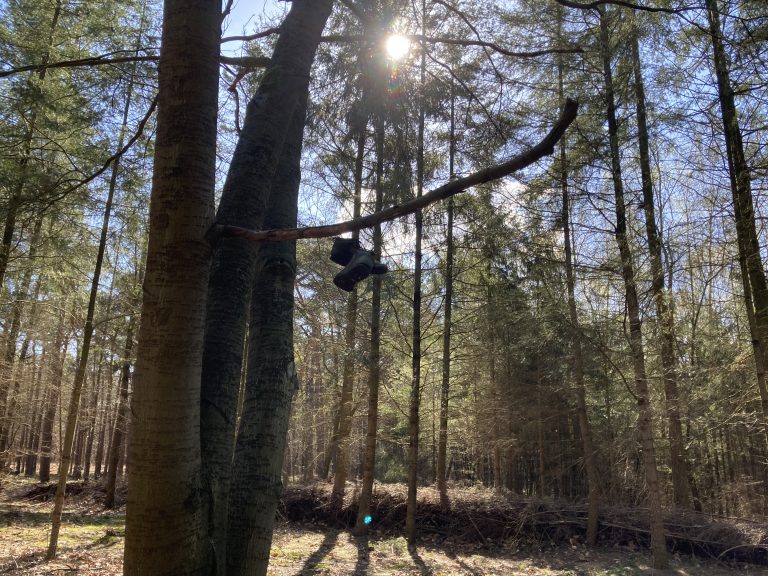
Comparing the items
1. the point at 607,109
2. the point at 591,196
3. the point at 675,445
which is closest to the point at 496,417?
the point at 675,445

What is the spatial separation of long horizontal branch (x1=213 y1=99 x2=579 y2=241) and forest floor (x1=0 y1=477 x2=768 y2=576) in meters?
6.74

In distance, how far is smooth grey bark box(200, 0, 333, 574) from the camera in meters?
1.72

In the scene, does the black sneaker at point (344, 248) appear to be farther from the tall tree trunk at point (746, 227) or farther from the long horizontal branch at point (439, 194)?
the tall tree trunk at point (746, 227)

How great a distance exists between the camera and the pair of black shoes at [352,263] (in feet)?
7.45

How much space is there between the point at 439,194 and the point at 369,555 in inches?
348

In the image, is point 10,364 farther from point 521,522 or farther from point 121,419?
point 521,522

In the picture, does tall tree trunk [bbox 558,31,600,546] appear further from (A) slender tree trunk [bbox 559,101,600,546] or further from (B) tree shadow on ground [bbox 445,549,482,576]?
(B) tree shadow on ground [bbox 445,549,482,576]

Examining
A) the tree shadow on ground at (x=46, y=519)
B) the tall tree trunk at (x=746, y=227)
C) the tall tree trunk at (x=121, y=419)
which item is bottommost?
the tree shadow on ground at (x=46, y=519)

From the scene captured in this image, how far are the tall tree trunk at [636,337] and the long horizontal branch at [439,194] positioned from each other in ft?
21.8

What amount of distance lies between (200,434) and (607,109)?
9.17m

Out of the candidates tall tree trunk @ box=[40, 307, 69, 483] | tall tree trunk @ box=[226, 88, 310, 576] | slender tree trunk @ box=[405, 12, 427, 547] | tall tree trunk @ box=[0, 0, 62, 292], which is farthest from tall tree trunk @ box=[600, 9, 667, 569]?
tall tree trunk @ box=[40, 307, 69, 483]

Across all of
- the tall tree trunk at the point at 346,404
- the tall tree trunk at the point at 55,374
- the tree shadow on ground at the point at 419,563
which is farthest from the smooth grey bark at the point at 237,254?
the tall tree trunk at the point at 55,374

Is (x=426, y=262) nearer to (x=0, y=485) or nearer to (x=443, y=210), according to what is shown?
(x=443, y=210)

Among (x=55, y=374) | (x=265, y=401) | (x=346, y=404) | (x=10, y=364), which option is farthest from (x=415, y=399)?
(x=55, y=374)
